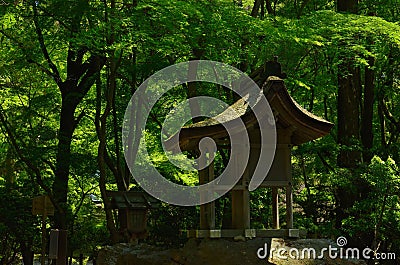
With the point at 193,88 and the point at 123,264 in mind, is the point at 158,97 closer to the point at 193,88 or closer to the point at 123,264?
the point at 193,88

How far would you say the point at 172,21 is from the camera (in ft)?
27.6

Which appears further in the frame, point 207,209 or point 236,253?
point 207,209

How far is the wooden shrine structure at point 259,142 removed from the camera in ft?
21.8

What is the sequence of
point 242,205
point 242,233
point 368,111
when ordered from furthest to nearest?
point 368,111 < point 242,205 < point 242,233

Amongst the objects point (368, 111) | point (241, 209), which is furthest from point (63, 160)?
point (368, 111)

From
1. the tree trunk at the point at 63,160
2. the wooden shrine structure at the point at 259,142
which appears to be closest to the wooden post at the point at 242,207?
the wooden shrine structure at the point at 259,142

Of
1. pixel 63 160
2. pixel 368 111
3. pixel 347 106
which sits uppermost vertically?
pixel 368 111

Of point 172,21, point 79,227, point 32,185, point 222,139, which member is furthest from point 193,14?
point 79,227

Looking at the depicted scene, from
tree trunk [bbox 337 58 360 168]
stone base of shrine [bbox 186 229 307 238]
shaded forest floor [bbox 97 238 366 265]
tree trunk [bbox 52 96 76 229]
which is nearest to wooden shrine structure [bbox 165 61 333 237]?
stone base of shrine [bbox 186 229 307 238]

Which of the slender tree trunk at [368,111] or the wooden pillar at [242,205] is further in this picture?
the slender tree trunk at [368,111]

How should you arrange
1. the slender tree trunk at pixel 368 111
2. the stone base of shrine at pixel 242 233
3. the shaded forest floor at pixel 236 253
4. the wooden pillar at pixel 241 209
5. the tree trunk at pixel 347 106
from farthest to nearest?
the slender tree trunk at pixel 368 111 → the tree trunk at pixel 347 106 → the wooden pillar at pixel 241 209 → the stone base of shrine at pixel 242 233 → the shaded forest floor at pixel 236 253

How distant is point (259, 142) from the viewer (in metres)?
6.89

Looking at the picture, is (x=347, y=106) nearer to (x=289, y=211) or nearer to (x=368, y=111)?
(x=368, y=111)

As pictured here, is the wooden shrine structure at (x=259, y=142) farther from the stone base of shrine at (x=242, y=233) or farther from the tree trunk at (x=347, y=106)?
the tree trunk at (x=347, y=106)
